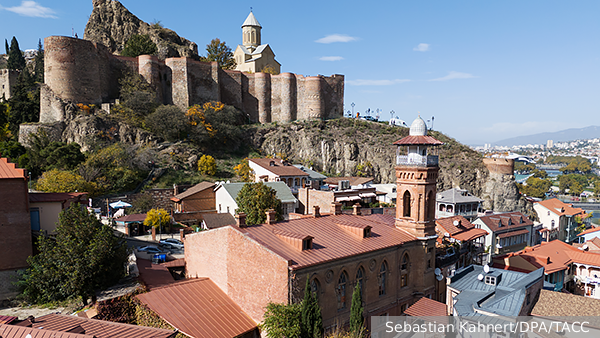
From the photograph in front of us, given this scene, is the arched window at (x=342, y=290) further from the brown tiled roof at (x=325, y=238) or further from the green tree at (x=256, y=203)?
the green tree at (x=256, y=203)

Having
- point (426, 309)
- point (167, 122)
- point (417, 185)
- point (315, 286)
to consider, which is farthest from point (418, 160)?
point (167, 122)

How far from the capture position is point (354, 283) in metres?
19.2

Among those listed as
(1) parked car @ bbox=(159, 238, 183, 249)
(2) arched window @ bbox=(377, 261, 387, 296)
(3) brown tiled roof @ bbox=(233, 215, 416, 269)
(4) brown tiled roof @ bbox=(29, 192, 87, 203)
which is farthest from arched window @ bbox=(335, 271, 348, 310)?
(1) parked car @ bbox=(159, 238, 183, 249)

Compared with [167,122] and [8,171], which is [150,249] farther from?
[167,122]

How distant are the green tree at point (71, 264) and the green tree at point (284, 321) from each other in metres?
8.89

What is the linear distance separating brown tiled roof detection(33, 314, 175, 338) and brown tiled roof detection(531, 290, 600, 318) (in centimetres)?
1831

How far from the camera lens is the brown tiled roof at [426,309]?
2144cm

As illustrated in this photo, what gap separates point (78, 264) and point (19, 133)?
4020 centimetres

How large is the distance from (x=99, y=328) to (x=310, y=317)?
7968 millimetres

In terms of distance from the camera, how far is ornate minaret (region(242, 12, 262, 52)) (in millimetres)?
86062

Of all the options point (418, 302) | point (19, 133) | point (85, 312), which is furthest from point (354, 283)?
point (19, 133)

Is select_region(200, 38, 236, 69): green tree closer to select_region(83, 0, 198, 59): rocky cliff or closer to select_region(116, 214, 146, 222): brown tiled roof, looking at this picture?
select_region(83, 0, 198, 59): rocky cliff

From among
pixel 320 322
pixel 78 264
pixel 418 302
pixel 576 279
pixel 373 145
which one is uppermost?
pixel 373 145

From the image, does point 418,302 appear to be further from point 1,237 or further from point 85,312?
point 1,237
